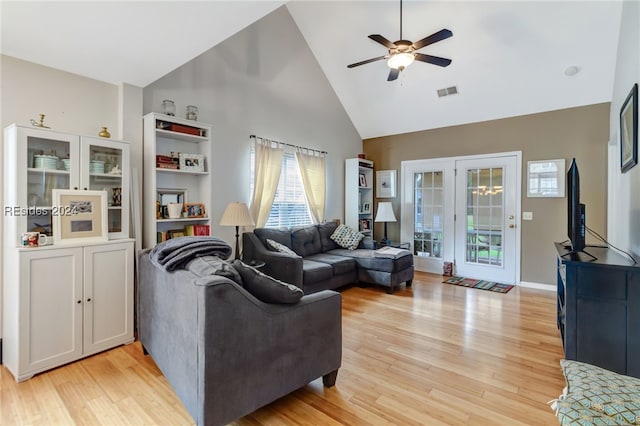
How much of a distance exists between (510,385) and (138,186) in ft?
11.6

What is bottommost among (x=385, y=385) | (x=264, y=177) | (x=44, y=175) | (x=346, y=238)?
(x=385, y=385)

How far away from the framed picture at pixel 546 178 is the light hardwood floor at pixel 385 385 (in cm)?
220

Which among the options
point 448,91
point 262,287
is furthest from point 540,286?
point 262,287

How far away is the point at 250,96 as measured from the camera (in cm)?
438

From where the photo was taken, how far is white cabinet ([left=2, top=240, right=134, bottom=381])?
88.2 inches

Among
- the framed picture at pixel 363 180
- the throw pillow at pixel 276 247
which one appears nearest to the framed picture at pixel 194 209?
the throw pillow at pixel 276 247

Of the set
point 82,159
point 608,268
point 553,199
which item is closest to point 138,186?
point 82,159

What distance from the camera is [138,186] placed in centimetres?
309

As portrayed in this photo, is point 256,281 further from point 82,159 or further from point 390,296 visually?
point 390,296

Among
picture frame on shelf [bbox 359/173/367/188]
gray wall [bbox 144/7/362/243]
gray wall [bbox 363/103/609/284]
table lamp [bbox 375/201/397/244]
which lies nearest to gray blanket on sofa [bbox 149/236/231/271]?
gray wall [bbox 144/7/362/243]

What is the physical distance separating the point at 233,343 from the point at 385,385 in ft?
3.89

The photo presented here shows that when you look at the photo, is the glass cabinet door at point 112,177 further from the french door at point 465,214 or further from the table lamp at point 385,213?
the french door at point 465,214

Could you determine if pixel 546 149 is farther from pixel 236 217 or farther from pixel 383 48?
pixel 236 217

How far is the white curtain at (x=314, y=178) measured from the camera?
16.9 feet
